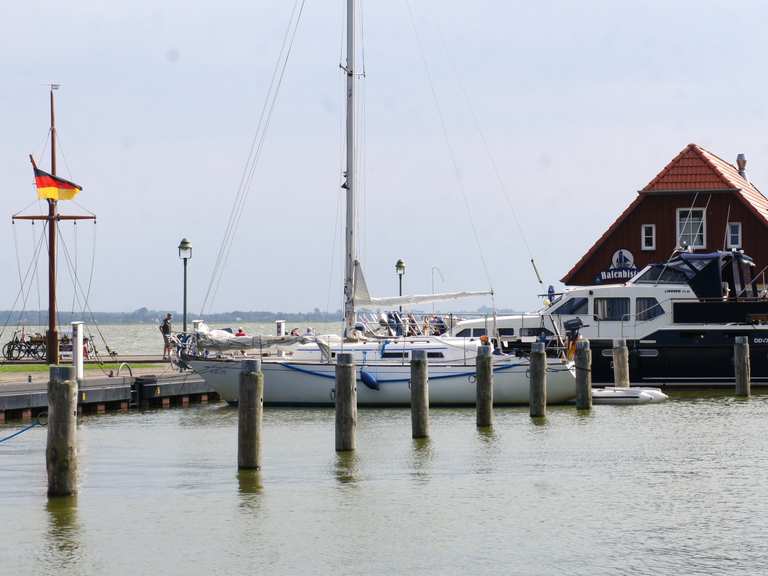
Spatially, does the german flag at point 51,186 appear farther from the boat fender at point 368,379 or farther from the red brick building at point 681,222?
the red brick building at point 681,222

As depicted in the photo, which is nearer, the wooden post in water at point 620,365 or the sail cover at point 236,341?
the sail cover at point 236,341

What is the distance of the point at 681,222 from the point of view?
54.4 metres

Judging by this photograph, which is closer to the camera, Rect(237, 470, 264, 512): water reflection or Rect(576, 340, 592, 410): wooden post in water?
Rect(237, 470, 264, 512): water reflection

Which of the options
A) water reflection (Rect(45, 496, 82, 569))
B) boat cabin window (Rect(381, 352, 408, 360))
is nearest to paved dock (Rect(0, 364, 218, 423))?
boat cabin window (Rect(381, 352, 408, 360))

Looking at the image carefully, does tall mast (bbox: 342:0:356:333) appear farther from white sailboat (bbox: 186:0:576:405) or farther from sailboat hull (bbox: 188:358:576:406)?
sailboat hull (bbox: 188:358:576:406)

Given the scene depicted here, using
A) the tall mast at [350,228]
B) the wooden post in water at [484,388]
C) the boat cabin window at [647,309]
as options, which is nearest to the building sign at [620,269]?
the boat cabin window at [647,309]

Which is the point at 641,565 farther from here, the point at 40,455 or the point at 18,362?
the point at 18,362

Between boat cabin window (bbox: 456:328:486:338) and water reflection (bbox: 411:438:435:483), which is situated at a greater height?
boat cabin window (bbox: 456:328:486:338)

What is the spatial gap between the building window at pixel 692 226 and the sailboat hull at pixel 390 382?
19.1m

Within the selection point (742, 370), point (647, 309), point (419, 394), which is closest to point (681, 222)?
point (647, 309)

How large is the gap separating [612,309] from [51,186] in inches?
775

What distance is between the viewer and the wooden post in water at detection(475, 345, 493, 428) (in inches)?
1209

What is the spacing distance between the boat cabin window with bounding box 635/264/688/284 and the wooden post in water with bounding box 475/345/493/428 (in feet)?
42.1

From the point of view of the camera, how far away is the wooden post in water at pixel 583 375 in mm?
34188
